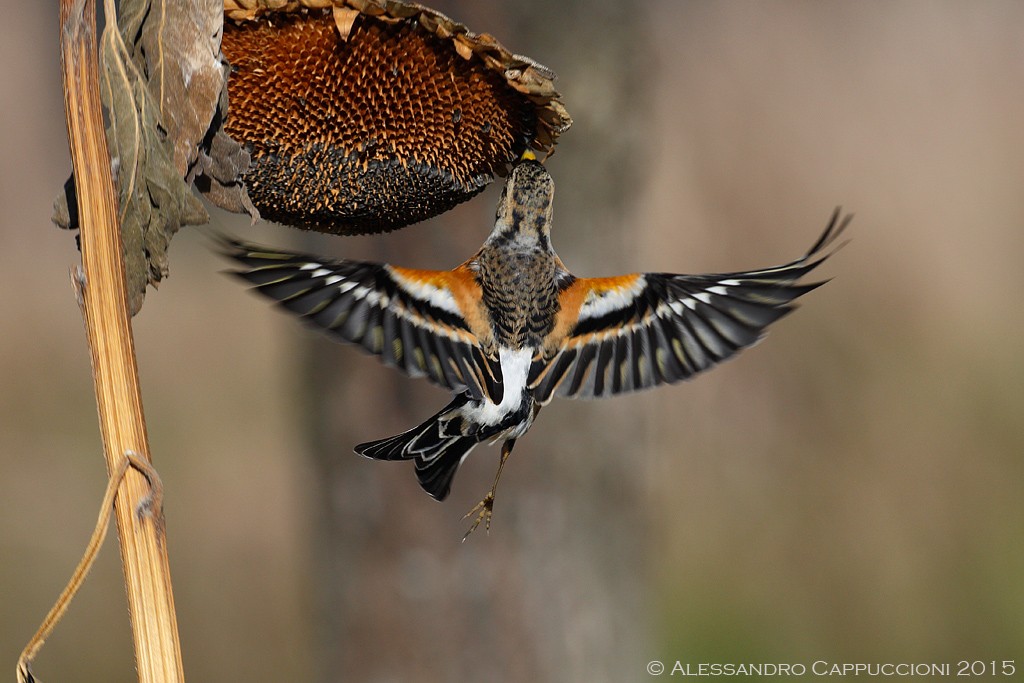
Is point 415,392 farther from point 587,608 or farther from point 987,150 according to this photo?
point 987,150

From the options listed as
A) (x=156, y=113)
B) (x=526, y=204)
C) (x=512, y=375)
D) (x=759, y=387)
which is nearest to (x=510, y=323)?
(x=512, y=375)

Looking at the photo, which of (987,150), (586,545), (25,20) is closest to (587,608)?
(586,545)

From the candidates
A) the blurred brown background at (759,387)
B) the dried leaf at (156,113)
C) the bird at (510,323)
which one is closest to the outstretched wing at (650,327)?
the bird at (510,323)

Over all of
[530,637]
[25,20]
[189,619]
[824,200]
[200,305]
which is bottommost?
[189,619]

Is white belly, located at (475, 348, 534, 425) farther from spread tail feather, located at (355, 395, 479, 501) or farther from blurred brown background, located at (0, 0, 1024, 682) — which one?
blurred brown background, located at (0, 0, 1024, 682)
